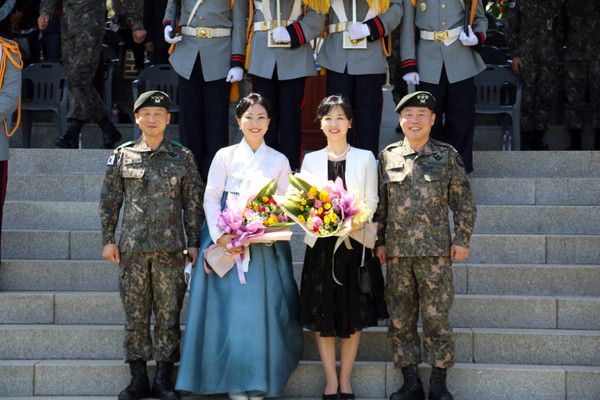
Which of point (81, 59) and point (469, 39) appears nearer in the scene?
point (469, 39)

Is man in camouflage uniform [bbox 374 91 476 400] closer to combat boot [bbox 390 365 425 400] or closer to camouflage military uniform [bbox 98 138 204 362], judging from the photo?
combat boot [bbox 390 365 425 400]

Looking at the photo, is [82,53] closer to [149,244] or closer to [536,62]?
[149,244]

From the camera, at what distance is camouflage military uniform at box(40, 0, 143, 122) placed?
7.82 metres

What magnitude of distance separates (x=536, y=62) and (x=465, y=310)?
3.70 meters

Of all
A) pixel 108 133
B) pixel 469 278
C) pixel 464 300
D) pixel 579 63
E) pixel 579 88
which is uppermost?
pixel 579 63

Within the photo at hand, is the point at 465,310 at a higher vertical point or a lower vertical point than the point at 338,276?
lower

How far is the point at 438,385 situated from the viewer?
4910 mm

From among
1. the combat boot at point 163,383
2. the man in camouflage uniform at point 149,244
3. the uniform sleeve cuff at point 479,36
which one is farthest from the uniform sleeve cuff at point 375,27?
the combat boot at point 163,383

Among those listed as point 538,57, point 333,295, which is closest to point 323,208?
point 333,295

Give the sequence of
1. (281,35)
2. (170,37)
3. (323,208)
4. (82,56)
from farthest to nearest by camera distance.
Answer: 1. (82,56)
2. (170,37)
3. (281,35)
4. (323,208)

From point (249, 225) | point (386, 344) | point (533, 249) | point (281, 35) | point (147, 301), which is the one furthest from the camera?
point (281, 35)

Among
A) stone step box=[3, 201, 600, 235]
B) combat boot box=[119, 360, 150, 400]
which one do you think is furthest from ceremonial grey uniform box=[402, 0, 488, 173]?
combat boot box=[119, 360, 150, 400]

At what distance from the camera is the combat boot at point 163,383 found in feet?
16.3

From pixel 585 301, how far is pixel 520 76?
3.52 meters
